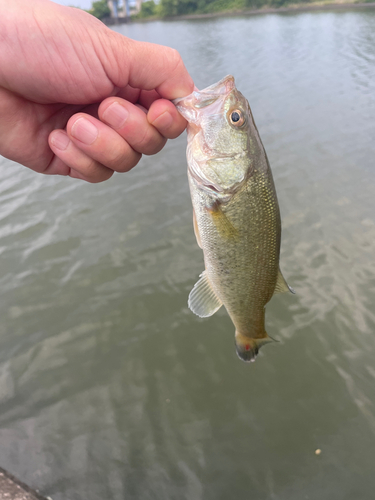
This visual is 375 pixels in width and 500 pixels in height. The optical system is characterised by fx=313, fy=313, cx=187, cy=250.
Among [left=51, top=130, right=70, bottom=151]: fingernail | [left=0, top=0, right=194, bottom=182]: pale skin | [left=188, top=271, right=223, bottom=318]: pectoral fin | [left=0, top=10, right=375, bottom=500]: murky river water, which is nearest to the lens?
[left=0, top=0, right=194, bottom=182]: pale skin

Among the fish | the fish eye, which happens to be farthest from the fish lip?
the fish eye

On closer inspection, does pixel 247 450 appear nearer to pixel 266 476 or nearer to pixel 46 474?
pixel 266 476

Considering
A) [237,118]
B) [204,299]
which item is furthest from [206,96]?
[204,299]

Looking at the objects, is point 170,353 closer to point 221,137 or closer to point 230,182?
point 230,182

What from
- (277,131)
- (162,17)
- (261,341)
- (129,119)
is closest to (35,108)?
(129,119)

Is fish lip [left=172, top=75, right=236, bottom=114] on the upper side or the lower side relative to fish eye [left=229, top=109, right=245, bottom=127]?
upper

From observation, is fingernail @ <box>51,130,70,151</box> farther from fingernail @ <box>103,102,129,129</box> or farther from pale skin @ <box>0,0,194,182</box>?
fingernail @ <box>103,102,129,129</box>

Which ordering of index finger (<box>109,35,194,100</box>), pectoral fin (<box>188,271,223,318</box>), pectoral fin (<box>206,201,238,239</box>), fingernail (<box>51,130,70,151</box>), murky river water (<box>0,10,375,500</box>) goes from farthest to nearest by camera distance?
murky river water (<box>0,10,375,500</box>), pectoral fin (<box>188,271,223,318</box>), fingernail (<box>51,130,70,151</box>), pectoral fin (<box>206,201,238,239</box>), index finger (<box>109,35,194,100</box>)
